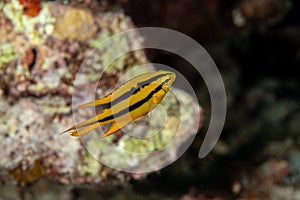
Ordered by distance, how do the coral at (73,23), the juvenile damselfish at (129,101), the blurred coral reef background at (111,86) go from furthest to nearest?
the coral at (73,23) → the blurred coral reef background at (111,86) → the juvenile damselfish at (129,101)

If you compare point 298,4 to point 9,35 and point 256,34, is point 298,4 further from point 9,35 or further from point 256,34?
point 9,35

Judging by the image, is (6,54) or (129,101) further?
(6,54)

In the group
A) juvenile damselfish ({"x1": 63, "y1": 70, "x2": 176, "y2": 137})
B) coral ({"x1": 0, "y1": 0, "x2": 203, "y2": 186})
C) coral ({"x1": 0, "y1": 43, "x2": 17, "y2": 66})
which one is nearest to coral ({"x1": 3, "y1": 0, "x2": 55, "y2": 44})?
coral ({"x1": 0, "y1": 0, "x2": 203, "y2": 186})

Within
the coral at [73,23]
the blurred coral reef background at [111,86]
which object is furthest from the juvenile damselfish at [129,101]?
the coral at [73,23]

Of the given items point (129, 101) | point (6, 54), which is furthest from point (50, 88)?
point (129, 101)

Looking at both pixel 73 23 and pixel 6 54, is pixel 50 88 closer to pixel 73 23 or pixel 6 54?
pixel 6 54

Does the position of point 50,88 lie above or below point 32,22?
below

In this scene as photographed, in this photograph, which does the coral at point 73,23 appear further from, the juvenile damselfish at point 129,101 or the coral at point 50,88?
the juvenile damselfish at point 129,101
